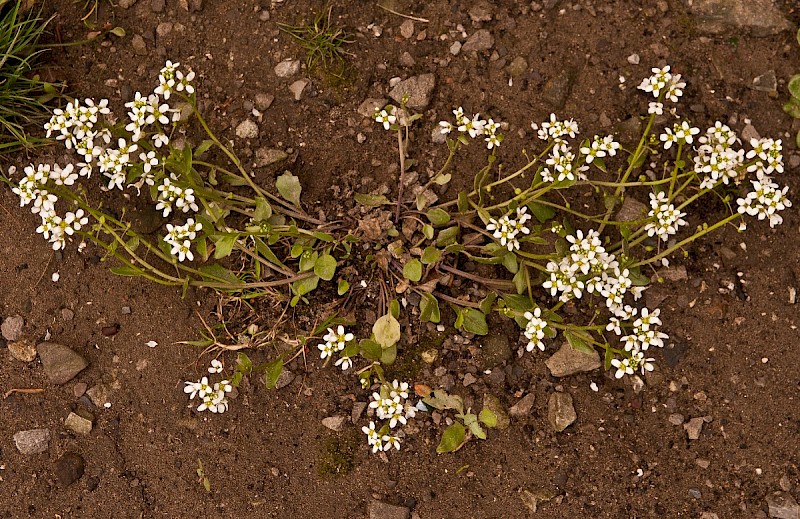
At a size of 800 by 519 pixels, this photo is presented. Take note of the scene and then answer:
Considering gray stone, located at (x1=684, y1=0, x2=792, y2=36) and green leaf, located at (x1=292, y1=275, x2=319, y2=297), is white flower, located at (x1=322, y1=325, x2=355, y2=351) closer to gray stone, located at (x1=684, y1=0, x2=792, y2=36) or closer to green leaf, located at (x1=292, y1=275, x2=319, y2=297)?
green leaf, located at (x1=292, y1=275, x2=319, y2=297)

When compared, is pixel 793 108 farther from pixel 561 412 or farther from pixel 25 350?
pixel 25 350

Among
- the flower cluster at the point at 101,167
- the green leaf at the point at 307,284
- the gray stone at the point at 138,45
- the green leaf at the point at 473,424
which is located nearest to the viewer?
the flower cluster at the point at 101,167

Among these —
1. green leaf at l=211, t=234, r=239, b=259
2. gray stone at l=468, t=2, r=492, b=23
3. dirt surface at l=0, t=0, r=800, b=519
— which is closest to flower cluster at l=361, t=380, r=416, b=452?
dirt surface at l=0, t=0, r=800, b=519

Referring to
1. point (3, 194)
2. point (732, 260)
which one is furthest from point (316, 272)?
point (732, 260)

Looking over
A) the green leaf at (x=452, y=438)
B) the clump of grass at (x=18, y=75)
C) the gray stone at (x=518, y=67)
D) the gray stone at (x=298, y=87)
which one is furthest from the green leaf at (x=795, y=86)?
the clump of grass at (x=18, y=75)

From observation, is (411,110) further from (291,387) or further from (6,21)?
(6,21)

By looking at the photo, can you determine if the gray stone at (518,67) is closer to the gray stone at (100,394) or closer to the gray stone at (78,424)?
the gray stone at (100,394)
